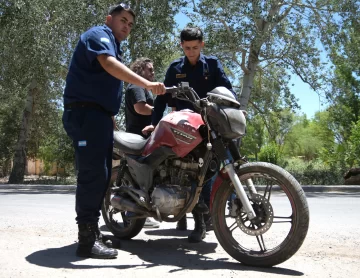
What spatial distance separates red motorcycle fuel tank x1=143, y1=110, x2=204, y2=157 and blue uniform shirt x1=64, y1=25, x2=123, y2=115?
51 cm

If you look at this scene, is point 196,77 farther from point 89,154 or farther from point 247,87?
point 247,87

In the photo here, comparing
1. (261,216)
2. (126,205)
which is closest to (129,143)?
(126,205)

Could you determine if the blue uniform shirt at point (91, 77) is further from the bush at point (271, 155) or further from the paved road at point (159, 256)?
the bush at point (271, 155)

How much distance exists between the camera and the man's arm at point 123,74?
13.4 ft

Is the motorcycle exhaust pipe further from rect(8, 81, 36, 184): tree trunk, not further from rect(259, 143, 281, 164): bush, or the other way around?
rect(259, 143, 281, 164): bush

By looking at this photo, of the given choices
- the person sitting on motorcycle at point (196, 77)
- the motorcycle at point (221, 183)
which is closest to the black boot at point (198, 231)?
the person sitting on motorcycle at point (196, 77)

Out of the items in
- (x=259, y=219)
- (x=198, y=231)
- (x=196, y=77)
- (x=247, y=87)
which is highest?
(x=247, y=87)

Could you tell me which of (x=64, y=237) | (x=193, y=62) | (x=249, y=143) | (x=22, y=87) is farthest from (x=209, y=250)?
(x=249, y=143)

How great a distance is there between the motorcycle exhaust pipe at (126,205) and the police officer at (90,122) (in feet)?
1.29

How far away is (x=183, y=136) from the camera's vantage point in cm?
424

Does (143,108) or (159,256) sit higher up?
(143,108)

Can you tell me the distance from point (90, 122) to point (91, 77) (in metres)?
0.38

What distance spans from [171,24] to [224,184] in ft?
53.3

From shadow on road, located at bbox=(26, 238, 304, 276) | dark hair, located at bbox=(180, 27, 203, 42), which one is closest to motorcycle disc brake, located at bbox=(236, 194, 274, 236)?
shadow on road, located at bbox=(26, 238, 304, 276)
